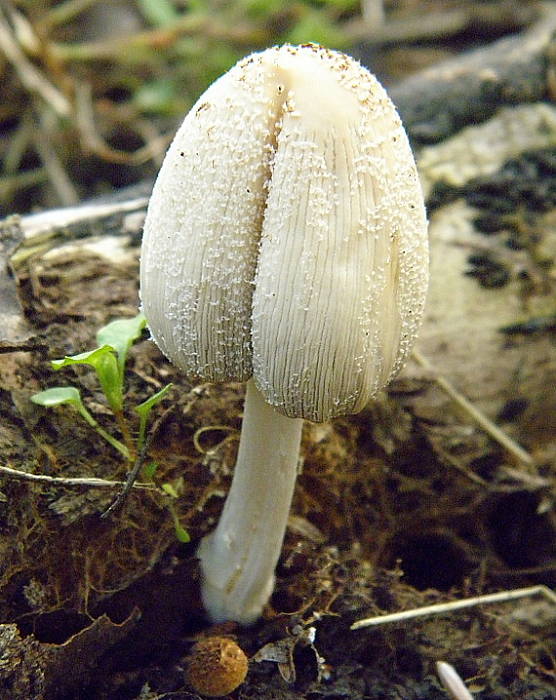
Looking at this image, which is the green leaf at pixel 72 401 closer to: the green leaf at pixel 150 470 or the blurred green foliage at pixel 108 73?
the green leaf at pixel 150 470

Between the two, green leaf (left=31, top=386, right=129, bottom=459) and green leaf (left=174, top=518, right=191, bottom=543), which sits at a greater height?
green leaf (left=31, top=386, right=129, bottom=459)

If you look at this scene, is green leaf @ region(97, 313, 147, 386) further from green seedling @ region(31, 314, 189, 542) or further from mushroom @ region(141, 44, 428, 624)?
mushroom @ region(141, 44, 428, 624)

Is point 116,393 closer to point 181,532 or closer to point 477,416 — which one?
point 181,532

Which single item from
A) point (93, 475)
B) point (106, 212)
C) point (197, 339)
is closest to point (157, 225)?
point (197, 339)

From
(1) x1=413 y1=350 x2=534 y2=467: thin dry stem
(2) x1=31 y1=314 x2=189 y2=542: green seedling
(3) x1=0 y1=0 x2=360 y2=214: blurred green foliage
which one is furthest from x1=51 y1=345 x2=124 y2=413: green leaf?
(3) x1=0 y1=0 x2=360 y2=214: blurred green foliage

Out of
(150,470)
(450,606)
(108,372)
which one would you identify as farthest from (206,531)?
(450,606)

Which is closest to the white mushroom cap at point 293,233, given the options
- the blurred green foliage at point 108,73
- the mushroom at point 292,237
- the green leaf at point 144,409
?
the mushroom at point 292,237

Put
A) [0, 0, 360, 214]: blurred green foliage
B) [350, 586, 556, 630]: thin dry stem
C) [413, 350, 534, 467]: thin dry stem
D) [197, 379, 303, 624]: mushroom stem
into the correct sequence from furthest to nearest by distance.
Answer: [0, 0, 360, 214]: blurred green foliage, [413, 350, 534, 467]: thin dry stem, [350, 586, 556, 630]: thin dry stem, [197, 379, 303, 624]: mushroom stem
